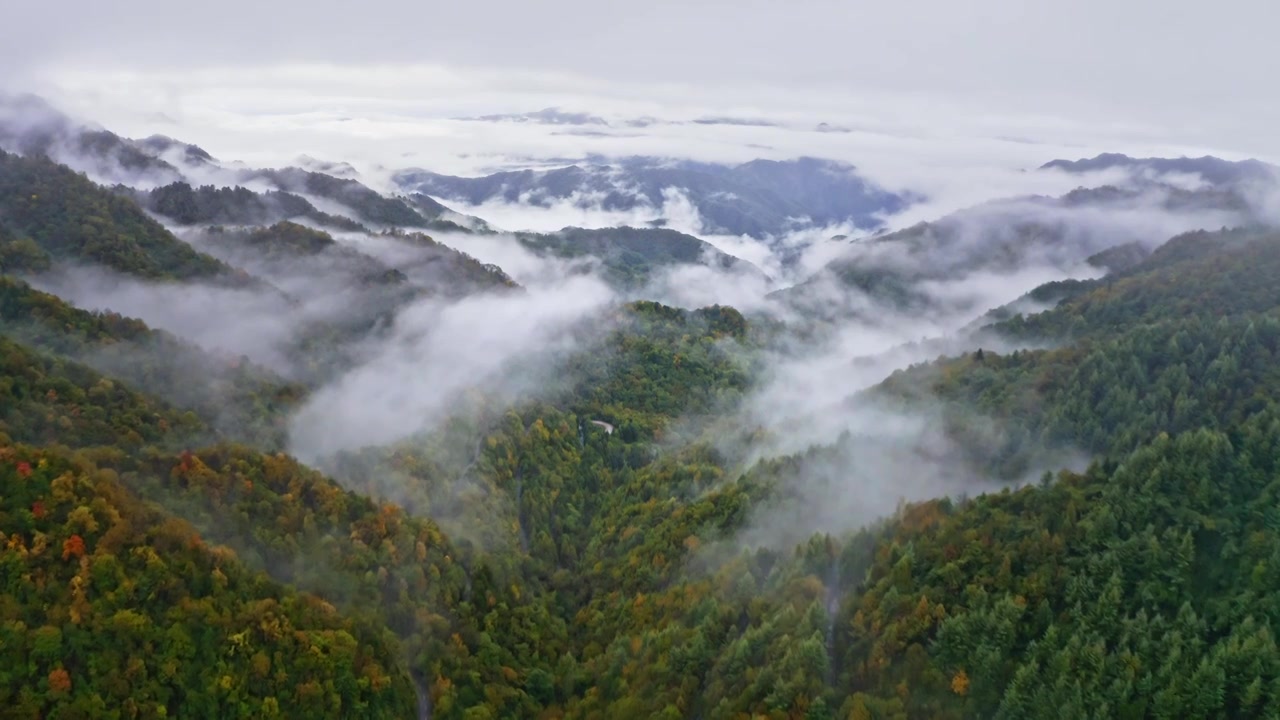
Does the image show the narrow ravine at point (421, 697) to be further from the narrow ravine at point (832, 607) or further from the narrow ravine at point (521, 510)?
the narrow ravine at point (832, 607)

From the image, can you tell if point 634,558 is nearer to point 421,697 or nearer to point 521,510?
point 521,510

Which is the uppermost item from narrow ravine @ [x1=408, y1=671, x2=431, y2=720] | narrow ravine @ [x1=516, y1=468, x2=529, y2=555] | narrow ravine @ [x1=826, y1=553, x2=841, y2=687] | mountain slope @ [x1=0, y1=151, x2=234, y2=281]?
mountain slope @ [x1=0, y1=151, x2=234, y2=281]

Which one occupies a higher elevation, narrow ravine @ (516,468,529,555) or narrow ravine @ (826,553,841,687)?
narrow ravine @ (826,553,841,687)

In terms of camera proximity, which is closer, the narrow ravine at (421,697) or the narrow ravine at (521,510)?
the narrow ravine at (421,697)

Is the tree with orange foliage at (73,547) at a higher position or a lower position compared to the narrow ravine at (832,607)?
higher

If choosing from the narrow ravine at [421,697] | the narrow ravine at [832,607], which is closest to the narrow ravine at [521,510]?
the narrow ravine at [421,697]

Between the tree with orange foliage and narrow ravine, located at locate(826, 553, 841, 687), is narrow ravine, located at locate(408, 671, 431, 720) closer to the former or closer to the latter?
the tree with orange foliage

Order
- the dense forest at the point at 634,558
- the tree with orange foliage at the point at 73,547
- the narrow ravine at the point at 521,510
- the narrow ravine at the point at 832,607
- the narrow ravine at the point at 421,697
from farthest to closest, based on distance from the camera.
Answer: the narrow ravine at the point at 521,510, the narrow ravine at the point at 421,697, the narrow ravine at the point at 832,607, the tree with orange foliage at the point at 73,547, the dense forest at the point at 634,558

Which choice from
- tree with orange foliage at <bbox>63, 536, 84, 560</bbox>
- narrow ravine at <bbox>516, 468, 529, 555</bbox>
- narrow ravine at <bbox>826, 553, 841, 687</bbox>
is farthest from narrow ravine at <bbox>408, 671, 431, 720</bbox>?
narrow ravine at <bbox>826, 553, 841, 687</bbox>
